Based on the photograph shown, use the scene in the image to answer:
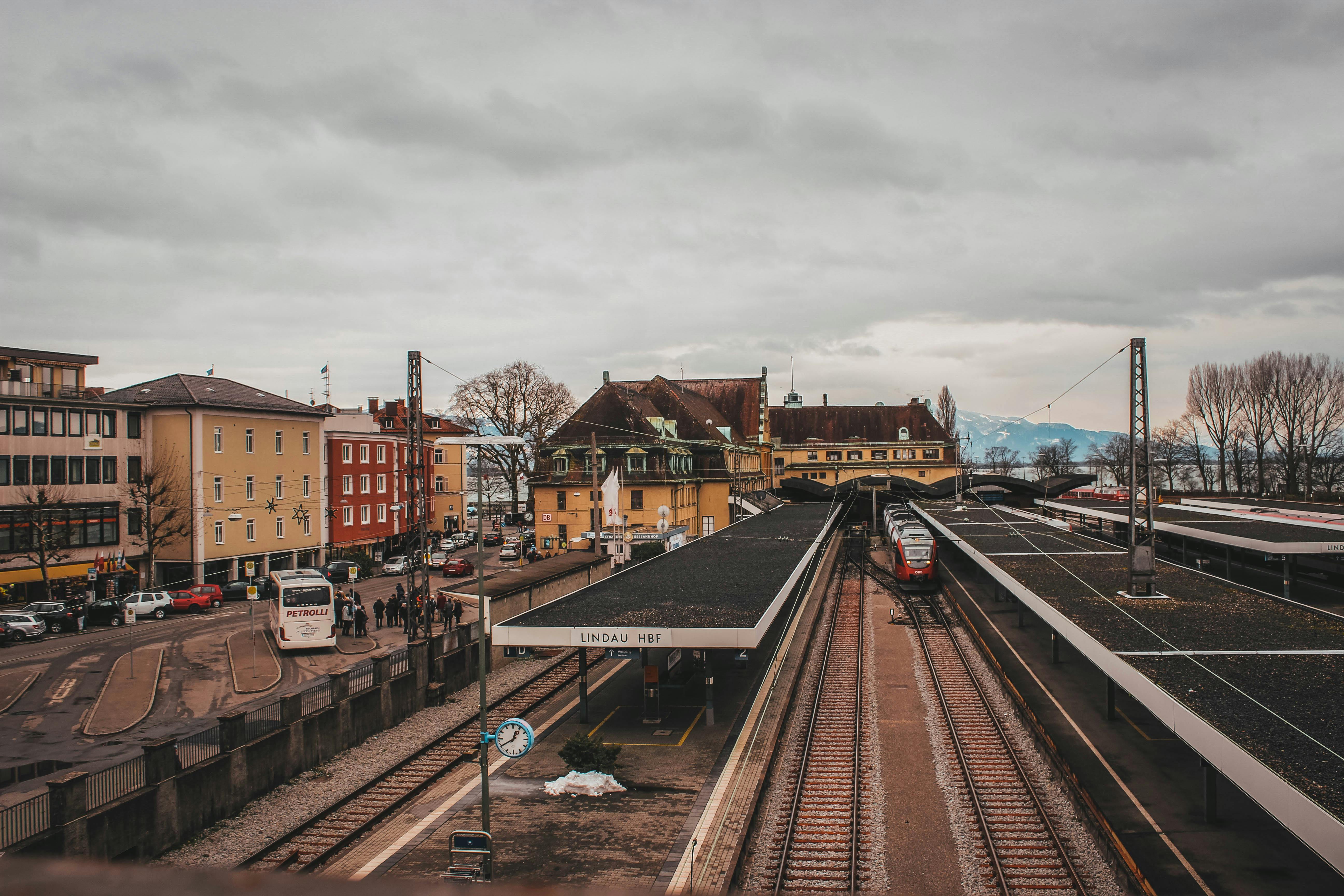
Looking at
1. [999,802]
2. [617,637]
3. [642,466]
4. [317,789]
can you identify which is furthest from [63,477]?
[999,802]

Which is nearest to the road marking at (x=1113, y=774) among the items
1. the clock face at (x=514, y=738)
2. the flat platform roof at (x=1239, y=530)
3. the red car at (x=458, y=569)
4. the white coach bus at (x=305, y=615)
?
the flat platform roof at (x=1239, y=530)

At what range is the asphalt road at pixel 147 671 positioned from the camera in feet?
60.2

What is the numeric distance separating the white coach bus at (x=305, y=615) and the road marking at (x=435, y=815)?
34.7 feet

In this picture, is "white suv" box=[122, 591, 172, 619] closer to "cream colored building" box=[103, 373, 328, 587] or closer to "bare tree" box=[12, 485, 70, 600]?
"bare tree" box=[12, 485, 70, 600]

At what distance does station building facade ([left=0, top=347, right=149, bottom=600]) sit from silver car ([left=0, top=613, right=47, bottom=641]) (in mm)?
5885

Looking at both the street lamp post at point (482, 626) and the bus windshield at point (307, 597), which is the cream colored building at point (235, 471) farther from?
the street lamp post at point (482, 626)

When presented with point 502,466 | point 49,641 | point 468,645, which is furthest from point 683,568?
point 502,466

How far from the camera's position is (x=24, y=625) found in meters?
29.7

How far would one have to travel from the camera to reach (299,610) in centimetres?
2798

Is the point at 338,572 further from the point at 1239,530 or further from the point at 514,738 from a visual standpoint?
the point at 1239,530

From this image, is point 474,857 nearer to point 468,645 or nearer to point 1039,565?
point 468,645

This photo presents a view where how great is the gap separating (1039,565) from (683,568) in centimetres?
1213

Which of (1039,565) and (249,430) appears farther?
(249,430)

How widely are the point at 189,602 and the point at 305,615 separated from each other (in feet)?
43.5
